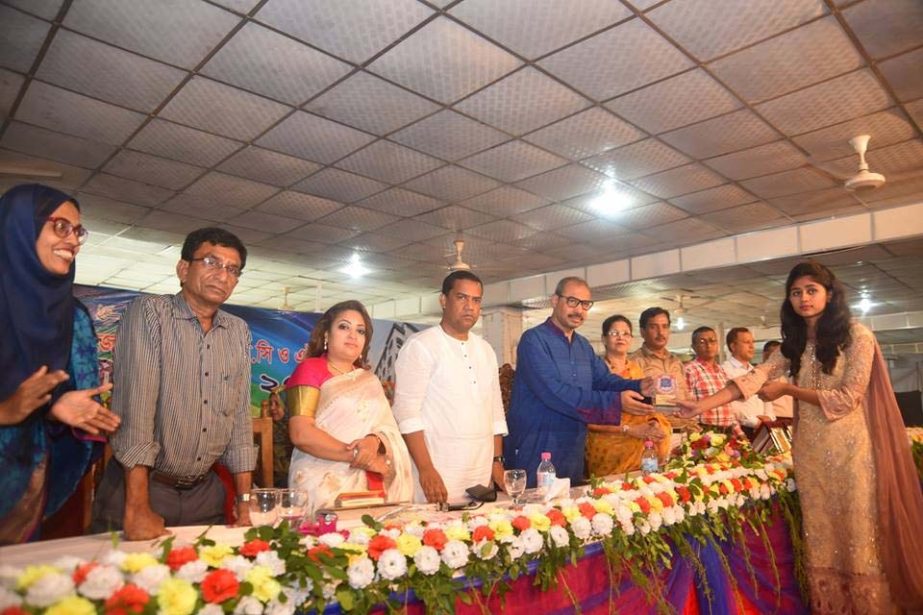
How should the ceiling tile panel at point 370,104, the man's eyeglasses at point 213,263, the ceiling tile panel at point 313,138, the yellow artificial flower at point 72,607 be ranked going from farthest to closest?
the ceiling tile panel at point 313,138, the ceiling tile panel at point 370,104, the man's eyeglasses at point 213,263, the yellow artificial flower at point 72,607

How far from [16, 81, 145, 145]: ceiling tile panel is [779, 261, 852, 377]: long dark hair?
4206 mm

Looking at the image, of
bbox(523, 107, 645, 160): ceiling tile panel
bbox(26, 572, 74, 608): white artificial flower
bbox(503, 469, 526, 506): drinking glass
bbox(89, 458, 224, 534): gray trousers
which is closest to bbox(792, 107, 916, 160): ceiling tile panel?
bbox(523, 107, 645, 160): ceiling tile panel

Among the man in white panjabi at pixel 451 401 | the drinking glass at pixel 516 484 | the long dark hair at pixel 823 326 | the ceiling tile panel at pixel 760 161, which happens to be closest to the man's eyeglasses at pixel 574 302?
the man in white panjabi at pixel 451 401

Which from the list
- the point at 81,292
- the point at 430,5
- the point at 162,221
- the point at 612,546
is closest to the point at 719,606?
the point at 612,546

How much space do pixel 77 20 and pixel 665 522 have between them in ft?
11.9

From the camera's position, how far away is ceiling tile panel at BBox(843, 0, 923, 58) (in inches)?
121

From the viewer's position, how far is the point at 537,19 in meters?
3.14

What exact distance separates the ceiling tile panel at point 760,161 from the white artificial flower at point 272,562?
4874 mm

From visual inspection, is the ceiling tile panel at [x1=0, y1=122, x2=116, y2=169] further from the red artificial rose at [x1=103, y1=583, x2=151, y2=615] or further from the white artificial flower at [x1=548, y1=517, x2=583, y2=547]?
the white artificial flower at [x1=548, y1=517, x2=583, y2=547]

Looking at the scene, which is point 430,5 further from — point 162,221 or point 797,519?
point 162,221


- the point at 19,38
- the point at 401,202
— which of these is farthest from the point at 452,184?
the point at 19,38

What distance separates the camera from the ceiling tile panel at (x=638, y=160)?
480 centimetres

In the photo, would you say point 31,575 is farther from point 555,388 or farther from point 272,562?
point 555,388

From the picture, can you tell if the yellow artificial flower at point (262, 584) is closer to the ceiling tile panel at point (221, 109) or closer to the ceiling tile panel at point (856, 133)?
the ceiling tile panel at point (221, 109)
